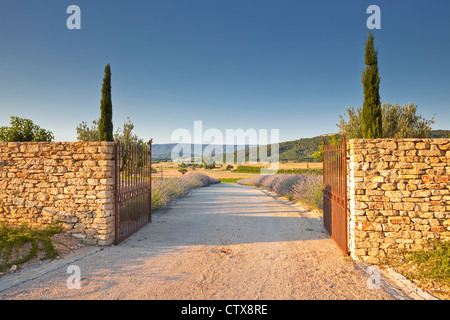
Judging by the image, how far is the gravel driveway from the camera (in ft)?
11.6

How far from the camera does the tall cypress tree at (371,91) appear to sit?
6.61m

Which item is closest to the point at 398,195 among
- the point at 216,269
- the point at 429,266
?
the point at 429,266

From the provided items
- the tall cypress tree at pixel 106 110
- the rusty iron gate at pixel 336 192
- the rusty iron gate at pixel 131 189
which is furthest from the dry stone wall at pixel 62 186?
the rusty iron gate at pixel 336 192

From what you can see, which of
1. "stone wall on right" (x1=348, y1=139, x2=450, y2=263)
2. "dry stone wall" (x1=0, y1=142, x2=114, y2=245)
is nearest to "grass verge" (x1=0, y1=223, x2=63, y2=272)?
"dry stone wall" (x1=0, y1=142, x2=114, y2=245)

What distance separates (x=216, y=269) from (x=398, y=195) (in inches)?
146

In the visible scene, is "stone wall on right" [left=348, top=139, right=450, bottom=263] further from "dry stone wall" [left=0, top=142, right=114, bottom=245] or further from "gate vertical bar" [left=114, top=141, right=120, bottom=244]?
"dry stone wall" [left=0, top=142, right=114, bottom=245]

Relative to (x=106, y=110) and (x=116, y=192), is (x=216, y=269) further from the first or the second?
(x=106, y=110)

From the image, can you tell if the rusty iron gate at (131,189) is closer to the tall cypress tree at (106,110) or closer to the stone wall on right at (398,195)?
the tall cypress tree at (106,110)

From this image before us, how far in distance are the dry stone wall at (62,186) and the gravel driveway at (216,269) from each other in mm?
902

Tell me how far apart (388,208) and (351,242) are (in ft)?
3.17

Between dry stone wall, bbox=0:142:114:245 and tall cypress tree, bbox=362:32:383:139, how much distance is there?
6714mm
